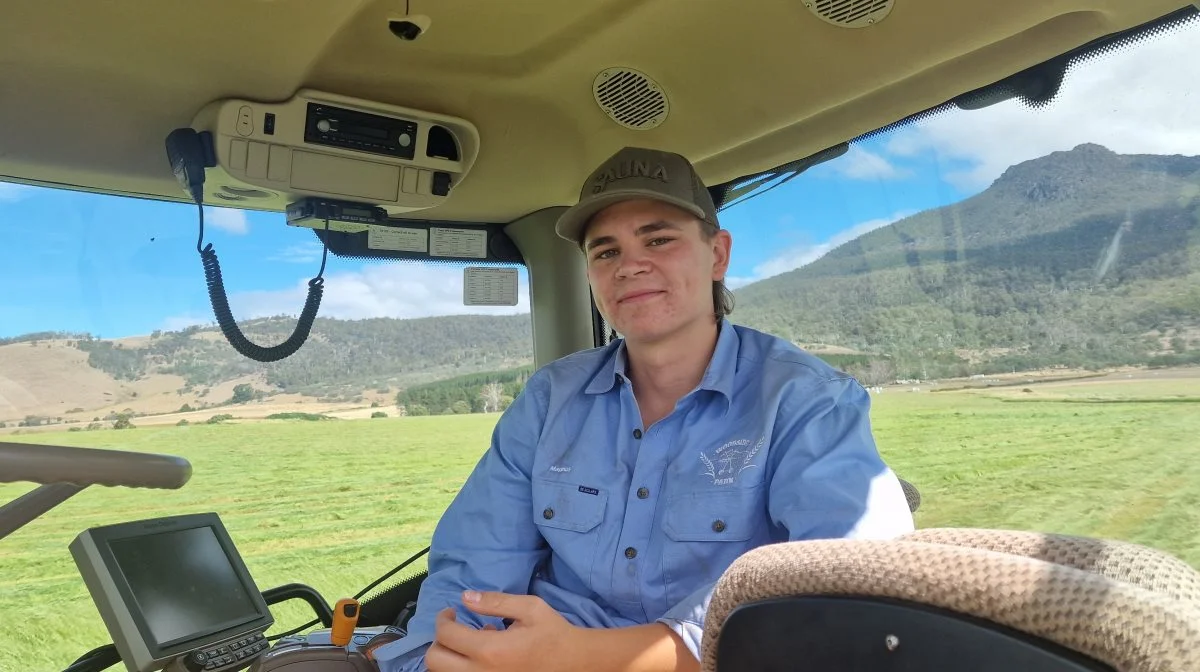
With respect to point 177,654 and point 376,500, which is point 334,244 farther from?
point 376,500

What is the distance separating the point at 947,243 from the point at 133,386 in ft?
10.3

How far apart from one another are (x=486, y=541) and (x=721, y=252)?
3.05 ft

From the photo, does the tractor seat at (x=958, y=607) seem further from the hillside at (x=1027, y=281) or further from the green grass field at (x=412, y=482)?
the hillside at (x=1027, y=281)

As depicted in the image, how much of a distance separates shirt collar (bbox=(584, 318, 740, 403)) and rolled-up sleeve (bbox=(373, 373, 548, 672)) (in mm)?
172

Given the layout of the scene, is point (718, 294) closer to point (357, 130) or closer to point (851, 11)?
point (851, 11)

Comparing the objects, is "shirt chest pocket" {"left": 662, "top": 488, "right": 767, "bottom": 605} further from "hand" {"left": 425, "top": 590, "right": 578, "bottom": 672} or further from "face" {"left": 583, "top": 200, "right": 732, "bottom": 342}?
"face" {"left": 583, "top": 200, "right": 732, "bottom": 342}

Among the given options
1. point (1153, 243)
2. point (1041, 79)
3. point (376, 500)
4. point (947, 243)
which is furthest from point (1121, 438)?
point (376, 500)

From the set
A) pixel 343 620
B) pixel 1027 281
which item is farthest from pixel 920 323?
pixel 343 620

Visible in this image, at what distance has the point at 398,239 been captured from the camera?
2.85 meters

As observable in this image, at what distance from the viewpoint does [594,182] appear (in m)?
1.96

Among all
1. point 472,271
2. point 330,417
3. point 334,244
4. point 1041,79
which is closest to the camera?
point 1041,79

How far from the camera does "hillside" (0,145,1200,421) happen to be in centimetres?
280

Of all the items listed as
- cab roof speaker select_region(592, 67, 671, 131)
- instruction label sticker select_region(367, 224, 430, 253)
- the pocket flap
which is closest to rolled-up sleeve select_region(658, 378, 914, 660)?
the pocket flap

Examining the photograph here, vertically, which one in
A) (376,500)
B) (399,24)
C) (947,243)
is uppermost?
(399,24)
